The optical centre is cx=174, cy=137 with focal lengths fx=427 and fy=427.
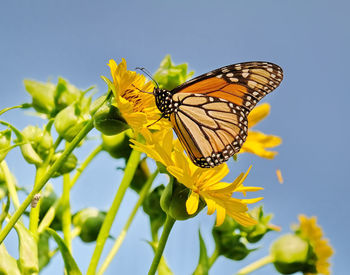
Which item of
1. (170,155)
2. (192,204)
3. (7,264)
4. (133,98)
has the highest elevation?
(133,98)

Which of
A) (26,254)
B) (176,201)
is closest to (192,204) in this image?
(176,201)

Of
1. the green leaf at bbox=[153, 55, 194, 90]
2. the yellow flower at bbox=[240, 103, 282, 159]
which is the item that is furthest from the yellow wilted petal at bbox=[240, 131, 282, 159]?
the green leaf at bbox=[153, 55, 194, 90]

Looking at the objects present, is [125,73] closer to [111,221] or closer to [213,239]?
[111,221]

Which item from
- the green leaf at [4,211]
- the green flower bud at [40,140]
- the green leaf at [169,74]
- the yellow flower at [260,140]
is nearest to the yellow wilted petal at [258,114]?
the yellow flower at [260,140]

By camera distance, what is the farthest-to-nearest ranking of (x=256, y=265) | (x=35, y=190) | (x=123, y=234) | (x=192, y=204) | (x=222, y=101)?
(x=256, y=265)
(x=222, y=101)
(x=123, y=234)
(x=192, y=204)
(x=35, y=190)

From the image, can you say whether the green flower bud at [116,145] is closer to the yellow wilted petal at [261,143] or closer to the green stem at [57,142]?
the green stem at [57,142]

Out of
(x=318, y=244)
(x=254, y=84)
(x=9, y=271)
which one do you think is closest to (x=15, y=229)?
(x=9, y=271)

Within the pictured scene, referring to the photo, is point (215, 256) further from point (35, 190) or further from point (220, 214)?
point (35, 190)
